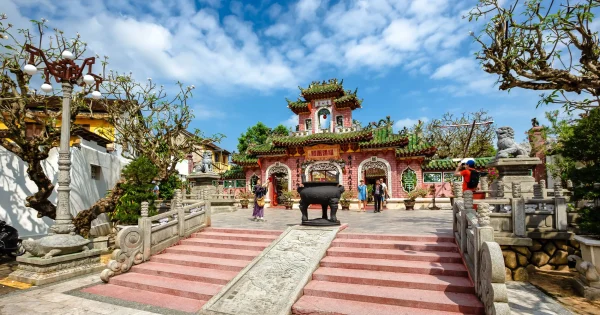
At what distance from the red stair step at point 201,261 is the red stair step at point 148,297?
3.30 feet

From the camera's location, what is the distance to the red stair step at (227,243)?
23.7 feet

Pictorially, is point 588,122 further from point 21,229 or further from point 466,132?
point 466,132

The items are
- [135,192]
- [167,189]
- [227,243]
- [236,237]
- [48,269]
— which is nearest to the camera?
[48,269]


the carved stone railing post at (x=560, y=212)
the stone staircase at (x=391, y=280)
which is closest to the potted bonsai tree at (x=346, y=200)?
the stone staircase at (x=391, y=280)

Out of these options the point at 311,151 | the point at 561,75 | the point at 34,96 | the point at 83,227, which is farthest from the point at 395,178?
the point at 34,96

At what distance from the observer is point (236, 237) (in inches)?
312

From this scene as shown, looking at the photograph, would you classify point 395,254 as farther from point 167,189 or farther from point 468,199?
point 167,189

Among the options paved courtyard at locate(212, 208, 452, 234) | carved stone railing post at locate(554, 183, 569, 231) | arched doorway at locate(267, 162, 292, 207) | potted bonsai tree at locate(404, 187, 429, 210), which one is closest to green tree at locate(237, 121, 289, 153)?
arched doorway at locate(267, 162, 292, 207)

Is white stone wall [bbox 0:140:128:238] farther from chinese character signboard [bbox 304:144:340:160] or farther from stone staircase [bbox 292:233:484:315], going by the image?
chinese character signboard [bbox 304:144:340:160]

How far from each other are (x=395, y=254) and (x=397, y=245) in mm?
403

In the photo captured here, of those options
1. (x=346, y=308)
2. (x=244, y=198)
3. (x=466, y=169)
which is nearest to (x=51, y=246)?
(x=346, y=308)

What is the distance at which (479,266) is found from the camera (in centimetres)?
454

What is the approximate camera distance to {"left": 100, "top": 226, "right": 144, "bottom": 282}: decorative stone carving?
21.1 feet

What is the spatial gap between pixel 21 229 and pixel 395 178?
16312mm
